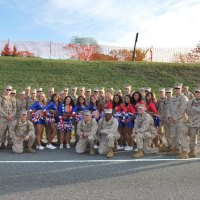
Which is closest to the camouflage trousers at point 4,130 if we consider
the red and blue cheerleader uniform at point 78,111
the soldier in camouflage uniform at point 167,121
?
the red and blue cheerleader uniform at point 78,111

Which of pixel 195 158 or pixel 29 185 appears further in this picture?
pixel 195 158

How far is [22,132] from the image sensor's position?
396 inches

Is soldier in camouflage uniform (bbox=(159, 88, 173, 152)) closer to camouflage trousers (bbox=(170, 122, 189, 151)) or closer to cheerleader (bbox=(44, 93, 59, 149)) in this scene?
camouflage trousers (bbox=(170, 122, 189, 151))

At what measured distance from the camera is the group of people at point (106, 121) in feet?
31.9

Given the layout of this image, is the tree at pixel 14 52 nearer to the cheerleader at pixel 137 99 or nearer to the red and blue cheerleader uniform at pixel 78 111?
the red and blue cheerleader uniform at pixel 78 111

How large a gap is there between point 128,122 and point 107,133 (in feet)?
3.34

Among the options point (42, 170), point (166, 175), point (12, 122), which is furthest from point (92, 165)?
point (12, 122)

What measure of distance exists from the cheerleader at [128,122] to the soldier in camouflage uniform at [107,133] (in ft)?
2.06

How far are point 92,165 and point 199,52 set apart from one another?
21469mm

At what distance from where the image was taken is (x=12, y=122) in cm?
1012

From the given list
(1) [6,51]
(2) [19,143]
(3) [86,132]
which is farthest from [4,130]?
(1) [6,51]

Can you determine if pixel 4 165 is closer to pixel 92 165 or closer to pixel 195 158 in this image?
pixel 92 165

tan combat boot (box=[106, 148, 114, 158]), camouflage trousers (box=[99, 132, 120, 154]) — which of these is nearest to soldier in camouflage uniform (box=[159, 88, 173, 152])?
camouflage trousers (box=[99, 132, 120, 154])

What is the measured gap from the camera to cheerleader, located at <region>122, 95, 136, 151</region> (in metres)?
10.6
